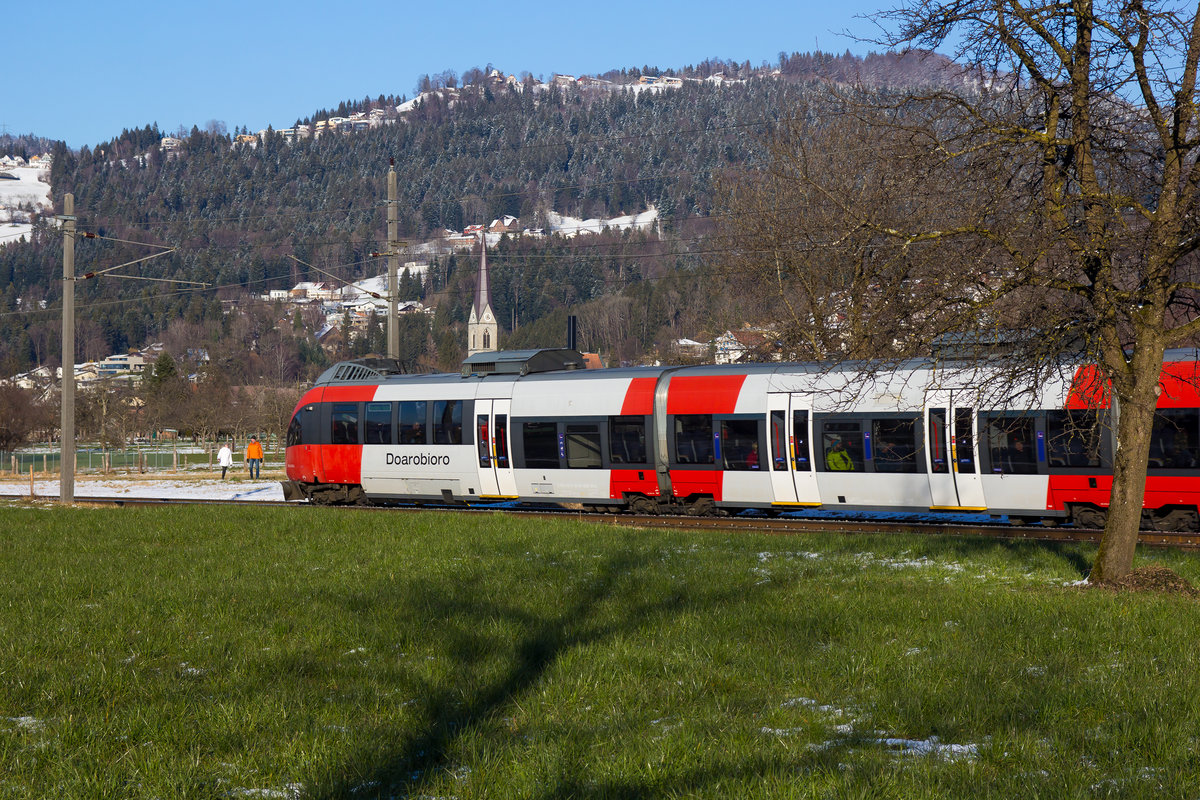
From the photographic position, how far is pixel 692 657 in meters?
8.34

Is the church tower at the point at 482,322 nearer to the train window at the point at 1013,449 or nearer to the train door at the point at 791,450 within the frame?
the train door at the point at 791,450

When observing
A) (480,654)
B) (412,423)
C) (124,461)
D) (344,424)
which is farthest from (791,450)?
(124,461)

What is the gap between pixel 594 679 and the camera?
25.6ft

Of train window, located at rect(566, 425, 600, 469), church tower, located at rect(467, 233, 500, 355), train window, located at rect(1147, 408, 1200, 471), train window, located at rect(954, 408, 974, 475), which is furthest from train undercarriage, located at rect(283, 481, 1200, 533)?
church tower, located at rect(467, 233, 500, 355)

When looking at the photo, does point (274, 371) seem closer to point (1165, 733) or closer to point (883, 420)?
point (883, 420)

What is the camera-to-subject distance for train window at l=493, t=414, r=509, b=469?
79.2 feet

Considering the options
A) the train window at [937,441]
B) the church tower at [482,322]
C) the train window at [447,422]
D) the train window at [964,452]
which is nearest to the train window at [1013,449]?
the train window at [964,452]

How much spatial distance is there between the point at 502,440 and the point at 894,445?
8.71m

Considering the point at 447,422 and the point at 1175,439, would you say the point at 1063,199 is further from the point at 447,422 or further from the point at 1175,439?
the point at 447,422

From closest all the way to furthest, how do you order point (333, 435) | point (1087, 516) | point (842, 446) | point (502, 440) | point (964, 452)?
point (1087, 516), point (964, 452), point (842, 446), point (502, 440), point (333, 435)

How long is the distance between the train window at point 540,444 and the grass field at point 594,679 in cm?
965

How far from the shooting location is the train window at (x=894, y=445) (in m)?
19.7

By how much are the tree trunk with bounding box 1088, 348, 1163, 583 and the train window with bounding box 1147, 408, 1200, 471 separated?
6.86 m

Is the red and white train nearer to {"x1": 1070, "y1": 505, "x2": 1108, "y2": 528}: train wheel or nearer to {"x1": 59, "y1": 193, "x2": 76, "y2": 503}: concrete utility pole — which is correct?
{"x1": 1070, "y1": 505, "x2": 1108, "y2": 528}: train wheel
